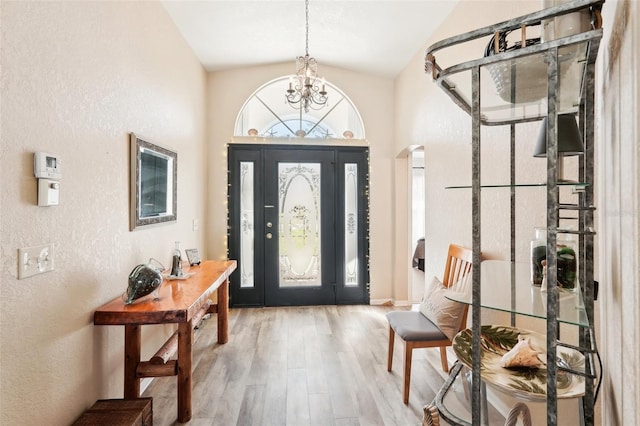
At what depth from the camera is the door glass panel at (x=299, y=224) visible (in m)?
4.36

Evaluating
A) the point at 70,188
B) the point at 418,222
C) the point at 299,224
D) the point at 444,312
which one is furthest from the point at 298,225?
the point at 418,222

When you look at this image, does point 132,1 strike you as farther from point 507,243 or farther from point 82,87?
point 507,243

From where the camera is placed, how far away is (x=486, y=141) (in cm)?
228

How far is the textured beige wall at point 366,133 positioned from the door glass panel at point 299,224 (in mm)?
746

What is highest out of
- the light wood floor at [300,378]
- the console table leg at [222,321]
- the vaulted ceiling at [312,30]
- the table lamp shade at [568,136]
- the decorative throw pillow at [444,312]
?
the vaulted ceiling at [312,30]

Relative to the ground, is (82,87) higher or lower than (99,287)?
higher

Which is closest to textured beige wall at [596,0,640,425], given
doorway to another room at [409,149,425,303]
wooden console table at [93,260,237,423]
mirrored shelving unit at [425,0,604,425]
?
mirrored shelving unit at [425,0,604,425]

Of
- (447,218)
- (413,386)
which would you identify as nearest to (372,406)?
(413,386)

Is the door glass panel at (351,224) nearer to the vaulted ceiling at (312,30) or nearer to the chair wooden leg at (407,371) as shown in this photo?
the vaulted ceiling at (312,30)

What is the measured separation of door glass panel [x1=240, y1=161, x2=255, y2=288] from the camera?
4316 mm

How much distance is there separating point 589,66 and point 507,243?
143 centimetres

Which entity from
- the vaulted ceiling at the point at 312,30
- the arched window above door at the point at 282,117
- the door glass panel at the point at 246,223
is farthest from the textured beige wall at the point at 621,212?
the door glass panel at the point at 246,223

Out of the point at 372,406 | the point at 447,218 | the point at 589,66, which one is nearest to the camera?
the point at 589,66

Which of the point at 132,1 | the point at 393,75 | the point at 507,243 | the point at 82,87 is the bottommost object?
the point at 507,243
